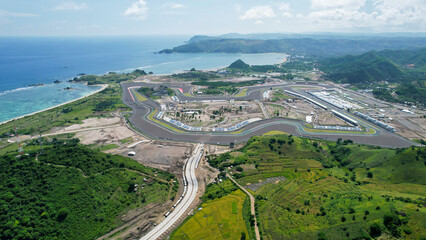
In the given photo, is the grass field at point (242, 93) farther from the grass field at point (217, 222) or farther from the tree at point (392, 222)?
the tree at point (392, 222)

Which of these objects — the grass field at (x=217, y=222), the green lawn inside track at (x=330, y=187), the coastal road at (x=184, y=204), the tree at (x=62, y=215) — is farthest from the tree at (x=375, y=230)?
the tree at (x=62, y=215)

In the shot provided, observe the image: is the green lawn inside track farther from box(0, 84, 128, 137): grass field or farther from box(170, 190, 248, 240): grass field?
box(0, 84, 128, 137): grass field

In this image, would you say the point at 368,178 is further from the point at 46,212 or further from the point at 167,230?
the point at 46,212

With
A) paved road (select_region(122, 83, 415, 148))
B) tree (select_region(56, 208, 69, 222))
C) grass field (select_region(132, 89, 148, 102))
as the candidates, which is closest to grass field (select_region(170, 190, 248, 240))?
tree (select_region(56, 208, 69, 222))

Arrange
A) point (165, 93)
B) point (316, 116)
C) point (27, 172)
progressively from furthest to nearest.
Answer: point (165, 93), point (316, 116), point (27, 172)

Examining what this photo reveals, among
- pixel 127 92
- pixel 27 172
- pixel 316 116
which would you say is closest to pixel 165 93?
pixel 127 92

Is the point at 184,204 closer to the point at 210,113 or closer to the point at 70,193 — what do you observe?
the point at 70,193

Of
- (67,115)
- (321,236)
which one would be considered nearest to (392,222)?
(321,236)
